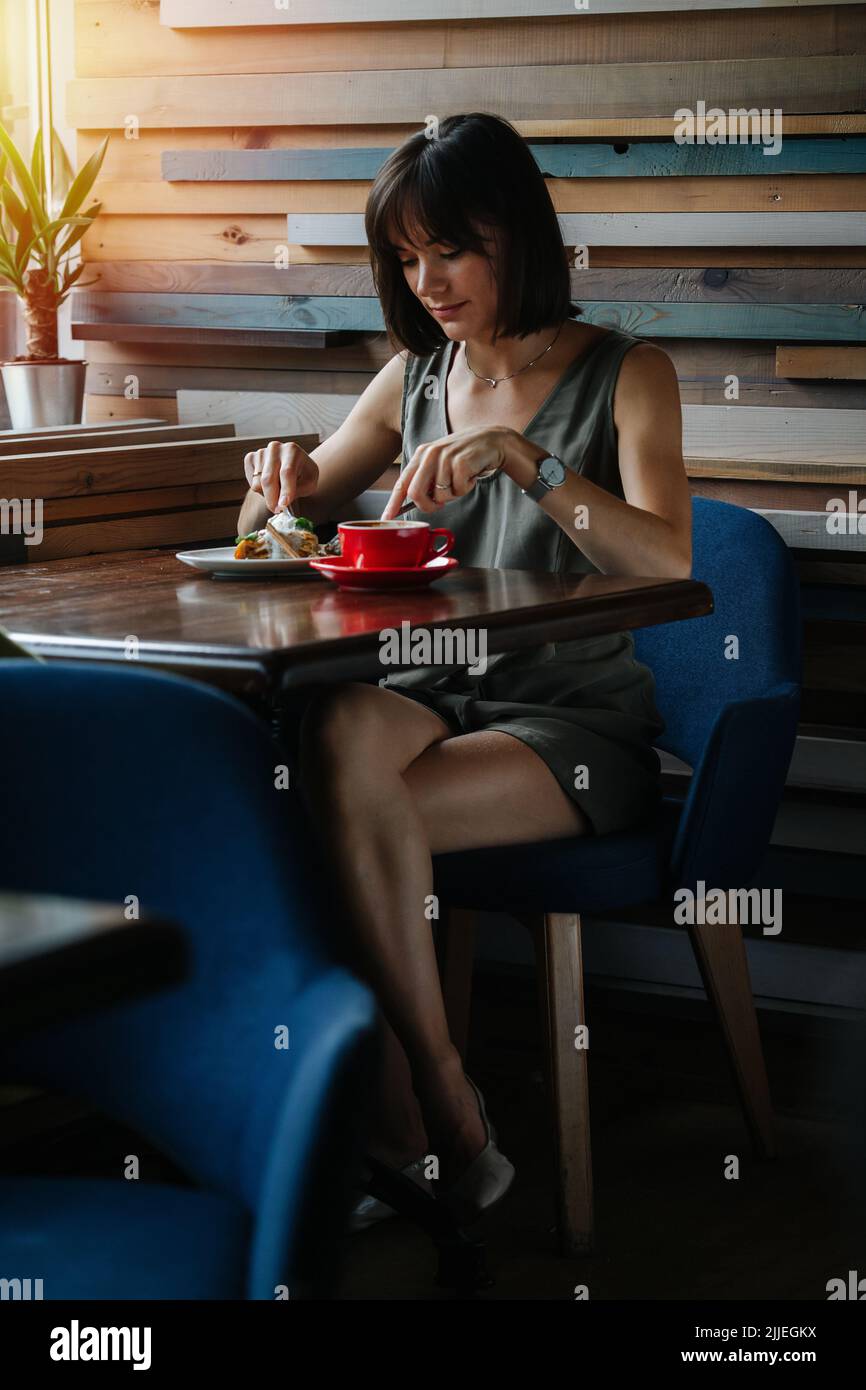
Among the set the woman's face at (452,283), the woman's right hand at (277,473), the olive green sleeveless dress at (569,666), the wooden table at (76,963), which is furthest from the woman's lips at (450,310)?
the wooden table at (76,963)

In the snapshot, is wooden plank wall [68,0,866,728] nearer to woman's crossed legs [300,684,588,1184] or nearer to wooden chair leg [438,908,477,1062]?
wooden chair leg [438,908,477,1062]

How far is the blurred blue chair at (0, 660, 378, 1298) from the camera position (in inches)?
52.8

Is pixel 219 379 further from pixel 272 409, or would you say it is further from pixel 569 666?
pixel 569 666

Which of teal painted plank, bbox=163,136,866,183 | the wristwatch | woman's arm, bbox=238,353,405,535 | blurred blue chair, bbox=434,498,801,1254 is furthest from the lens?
teal painted plank, bbox=163,136,866,183

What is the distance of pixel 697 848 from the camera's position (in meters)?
2.49

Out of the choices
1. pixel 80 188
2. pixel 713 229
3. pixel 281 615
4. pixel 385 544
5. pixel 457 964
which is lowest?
pixel 457 964

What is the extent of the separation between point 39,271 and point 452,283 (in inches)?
49.2

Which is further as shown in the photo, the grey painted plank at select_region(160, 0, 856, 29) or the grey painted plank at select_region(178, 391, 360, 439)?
the grey painted plank at select_region(178, 391, 360, 439)

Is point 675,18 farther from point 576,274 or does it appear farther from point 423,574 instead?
point 423,574

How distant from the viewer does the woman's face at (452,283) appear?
253 cm

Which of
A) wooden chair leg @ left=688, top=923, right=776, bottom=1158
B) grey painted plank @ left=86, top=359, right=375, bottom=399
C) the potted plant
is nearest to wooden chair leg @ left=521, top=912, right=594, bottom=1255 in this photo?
wooden chair leg @ left=688, top=923, right=776, bottom=1158

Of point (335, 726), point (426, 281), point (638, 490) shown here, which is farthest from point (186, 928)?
point (426, 281)

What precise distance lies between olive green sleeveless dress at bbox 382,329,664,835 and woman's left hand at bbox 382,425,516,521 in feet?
1.11

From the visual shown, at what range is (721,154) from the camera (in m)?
3.06
